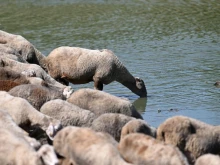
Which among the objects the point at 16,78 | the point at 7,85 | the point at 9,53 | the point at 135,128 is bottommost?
the point at 9,53

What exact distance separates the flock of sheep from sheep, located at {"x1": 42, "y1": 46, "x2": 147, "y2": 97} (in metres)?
0.07

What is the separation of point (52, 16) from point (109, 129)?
55.8 ft

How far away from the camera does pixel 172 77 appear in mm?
16625

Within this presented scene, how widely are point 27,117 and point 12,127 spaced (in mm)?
891

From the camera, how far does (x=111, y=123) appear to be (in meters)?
10.0

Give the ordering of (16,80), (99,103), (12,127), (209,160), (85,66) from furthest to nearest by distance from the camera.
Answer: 1. (85,66)
2. (16,80)
3. (99,103)
4. (12,127)
5. (209,160)

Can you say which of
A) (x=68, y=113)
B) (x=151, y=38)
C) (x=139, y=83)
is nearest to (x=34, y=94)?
(x=68, y=113)

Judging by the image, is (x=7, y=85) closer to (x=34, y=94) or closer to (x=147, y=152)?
(x=34, y=94)

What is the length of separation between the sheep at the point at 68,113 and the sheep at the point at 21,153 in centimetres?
201

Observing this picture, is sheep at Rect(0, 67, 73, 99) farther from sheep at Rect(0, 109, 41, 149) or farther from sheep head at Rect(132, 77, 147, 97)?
sheep head at Rect(132, 77, 147, 97)

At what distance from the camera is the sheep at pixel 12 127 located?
862cm

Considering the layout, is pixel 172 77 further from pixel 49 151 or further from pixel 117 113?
pixel 49 151

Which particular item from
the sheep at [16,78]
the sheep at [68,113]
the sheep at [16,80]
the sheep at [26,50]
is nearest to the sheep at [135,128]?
the sheep at [68,113]

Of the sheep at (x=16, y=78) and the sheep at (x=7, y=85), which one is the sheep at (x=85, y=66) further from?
the sheep at (x=7, y=85)
